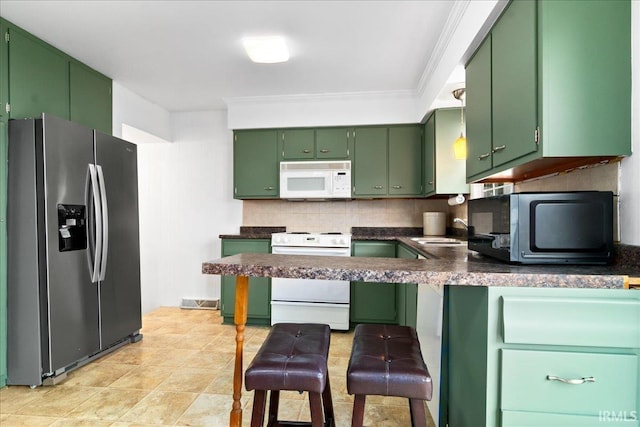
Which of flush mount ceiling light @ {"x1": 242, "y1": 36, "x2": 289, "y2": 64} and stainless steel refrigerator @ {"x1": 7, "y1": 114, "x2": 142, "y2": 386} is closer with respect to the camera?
stainless steel refrigerator @ {"x1": 7, "y1": 114, "x2": 142, "y2": 386}

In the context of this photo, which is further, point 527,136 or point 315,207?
point 315,207

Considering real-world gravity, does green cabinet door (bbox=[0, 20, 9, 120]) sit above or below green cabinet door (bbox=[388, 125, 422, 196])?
above

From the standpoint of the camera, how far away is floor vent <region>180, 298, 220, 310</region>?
4289mm

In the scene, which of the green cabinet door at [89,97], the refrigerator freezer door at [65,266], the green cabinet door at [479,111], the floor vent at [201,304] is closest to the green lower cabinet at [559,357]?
the green cabinet door at [479,111]

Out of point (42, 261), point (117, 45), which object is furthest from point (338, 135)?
point (42, 261)

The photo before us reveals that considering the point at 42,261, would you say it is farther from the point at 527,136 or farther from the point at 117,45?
the point at 527,136

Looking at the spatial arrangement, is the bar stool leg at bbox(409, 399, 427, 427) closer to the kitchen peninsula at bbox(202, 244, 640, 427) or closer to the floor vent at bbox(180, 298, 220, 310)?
the kitchen peninsula at bbox(202, 244, 640, 427)

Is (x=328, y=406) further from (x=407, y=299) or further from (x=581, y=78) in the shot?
(x=581, y=78)

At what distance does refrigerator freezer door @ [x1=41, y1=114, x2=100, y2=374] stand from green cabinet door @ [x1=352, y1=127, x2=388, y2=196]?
2.43 metres

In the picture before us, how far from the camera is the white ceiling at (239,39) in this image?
2.16m

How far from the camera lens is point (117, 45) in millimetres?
2648

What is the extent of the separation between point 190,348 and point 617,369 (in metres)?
2.91

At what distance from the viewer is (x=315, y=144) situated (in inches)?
150

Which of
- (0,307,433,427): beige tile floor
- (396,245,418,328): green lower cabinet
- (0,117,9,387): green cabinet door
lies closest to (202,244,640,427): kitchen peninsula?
(0,307,433,427): beige tile floor
